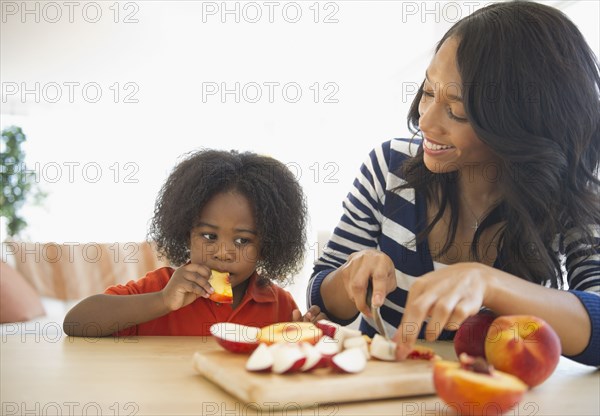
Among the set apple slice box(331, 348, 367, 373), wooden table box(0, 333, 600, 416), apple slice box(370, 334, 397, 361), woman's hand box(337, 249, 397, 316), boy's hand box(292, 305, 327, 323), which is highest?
woman's hand box(337, 249, 397, 316)

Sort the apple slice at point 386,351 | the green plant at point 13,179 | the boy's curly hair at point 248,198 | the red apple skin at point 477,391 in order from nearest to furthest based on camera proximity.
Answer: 1. the red apple skin at point 477,391
2. the apple slice at point 386,351
3. the boy's curly hair at point 248,198
4. the green plant at point 13,179

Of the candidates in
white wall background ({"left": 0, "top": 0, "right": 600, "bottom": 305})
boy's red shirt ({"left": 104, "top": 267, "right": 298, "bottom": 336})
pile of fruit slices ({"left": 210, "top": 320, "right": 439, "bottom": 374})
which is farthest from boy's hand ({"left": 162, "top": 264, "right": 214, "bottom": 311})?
white wall background ({"left": 0, "top": 0, "right": 600, "bottom": 305})

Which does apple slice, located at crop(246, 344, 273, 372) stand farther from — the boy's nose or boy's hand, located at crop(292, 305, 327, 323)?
the boy's nose

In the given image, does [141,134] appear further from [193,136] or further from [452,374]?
[452,374]

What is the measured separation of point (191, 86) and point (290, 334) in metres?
7.28

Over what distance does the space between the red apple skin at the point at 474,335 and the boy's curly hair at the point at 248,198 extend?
680 millimetres

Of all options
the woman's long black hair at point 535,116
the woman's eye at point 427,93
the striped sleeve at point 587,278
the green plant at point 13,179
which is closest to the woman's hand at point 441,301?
the striped sleeve at point 587,278

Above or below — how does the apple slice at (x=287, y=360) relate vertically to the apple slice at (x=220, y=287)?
above

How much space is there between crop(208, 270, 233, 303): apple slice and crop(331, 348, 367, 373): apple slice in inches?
23.6

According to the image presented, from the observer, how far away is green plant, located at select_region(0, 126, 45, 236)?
743cm

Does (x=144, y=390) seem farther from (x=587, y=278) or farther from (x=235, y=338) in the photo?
(x=587, y=278)

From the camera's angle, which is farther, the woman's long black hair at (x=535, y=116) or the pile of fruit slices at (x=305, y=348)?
the woman's long black hair at (x=535, y=116)

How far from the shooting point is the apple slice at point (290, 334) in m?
0.96

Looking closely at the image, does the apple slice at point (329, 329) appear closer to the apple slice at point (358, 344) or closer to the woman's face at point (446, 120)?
the apple slice at point (358, 344)
